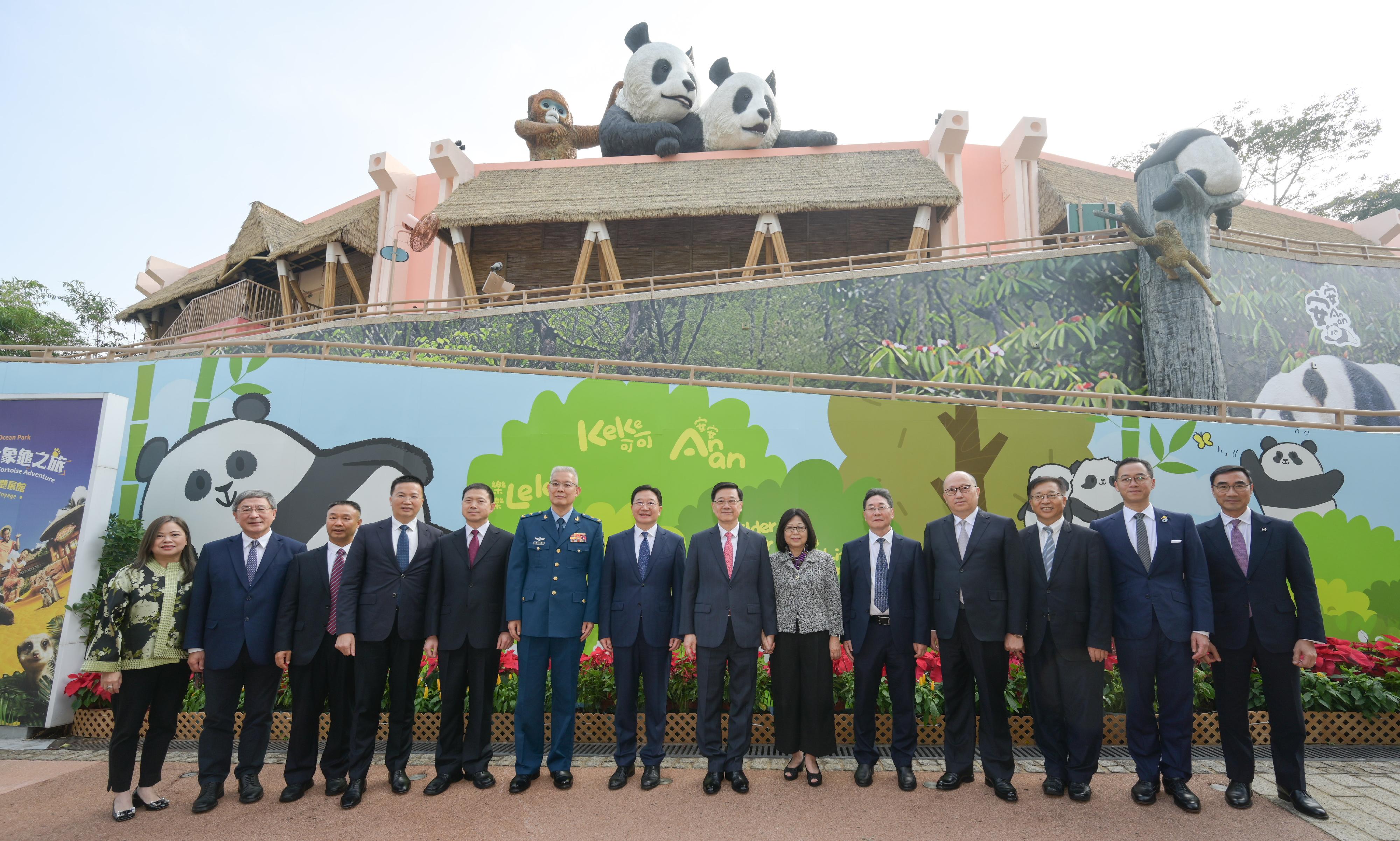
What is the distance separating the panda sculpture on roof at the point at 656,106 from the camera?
1606 cm

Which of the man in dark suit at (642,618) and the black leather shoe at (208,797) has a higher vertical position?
the man in dark suit at (642,618)

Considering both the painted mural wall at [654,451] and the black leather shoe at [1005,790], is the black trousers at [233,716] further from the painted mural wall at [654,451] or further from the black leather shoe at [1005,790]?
the black leather shoe at [1005,790]

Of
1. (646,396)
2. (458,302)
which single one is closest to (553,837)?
(646,396)

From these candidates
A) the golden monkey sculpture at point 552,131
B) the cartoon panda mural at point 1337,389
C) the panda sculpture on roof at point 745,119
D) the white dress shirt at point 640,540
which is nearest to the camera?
the white dress shirt at point 640,540

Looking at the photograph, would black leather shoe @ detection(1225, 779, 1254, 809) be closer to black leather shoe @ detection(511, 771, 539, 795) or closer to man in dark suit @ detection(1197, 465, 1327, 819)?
man in dark suit @ detection(1197, 465, 1327, 819)

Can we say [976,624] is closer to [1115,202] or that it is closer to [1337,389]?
[1337,389]

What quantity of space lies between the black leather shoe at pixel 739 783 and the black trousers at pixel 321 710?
2.16 metres

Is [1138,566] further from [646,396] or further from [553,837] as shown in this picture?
[646,396]

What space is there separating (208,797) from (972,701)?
4.23 meters

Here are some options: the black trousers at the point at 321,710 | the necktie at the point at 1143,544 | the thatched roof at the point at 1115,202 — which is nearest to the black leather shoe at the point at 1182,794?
the necktie at the point at 1143,544

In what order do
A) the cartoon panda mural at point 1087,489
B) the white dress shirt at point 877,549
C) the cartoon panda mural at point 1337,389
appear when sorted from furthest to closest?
the cartoon panda mural at point 1337,389 < the cartoon panda mural at point 1087,489 < the white dress shirt at point 877,549

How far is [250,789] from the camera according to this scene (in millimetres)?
3984

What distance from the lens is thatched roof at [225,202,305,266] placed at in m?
16.4

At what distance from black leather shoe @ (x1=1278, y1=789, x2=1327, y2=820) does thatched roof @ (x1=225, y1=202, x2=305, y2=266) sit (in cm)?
1842
